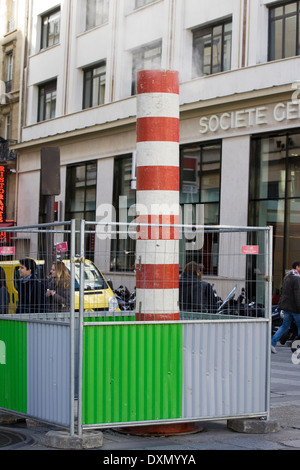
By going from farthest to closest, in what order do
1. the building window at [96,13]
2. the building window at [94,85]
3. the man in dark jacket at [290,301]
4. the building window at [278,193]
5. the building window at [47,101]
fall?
the building window at [47,101], the building window at [94,85], the building window at [96,13], the building window at [278,193], the man in dark jacket at [290,301]

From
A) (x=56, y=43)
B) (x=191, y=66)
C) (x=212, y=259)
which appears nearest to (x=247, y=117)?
(x=191, y=66)

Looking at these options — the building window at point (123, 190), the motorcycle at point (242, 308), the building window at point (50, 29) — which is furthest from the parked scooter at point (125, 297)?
the building window at point (50, 29)

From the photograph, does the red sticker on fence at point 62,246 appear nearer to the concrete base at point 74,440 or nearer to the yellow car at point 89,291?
the yellow car at point 89,291

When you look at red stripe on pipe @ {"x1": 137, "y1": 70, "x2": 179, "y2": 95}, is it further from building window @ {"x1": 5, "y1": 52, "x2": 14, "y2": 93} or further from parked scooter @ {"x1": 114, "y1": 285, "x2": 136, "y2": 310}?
building window @ {"x1": 5, "y1": 52, "x2": 14, "y2": 93}

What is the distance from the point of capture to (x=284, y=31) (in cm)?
2122

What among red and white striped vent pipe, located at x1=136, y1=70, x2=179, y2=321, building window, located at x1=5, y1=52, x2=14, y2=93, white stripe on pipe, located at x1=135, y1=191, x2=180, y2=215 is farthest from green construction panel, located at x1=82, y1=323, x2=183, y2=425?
building window, located at x1=5, y1=52, x2=14, y2=93

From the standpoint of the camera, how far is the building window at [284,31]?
2089cm

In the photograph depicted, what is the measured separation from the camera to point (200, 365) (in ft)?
24.2

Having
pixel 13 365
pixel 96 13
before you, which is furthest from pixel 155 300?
pixel 96 13

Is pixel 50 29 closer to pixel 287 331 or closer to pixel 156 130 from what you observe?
pixel 287 331

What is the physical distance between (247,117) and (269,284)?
14.5 meters

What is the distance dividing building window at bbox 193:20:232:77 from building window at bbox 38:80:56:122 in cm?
929

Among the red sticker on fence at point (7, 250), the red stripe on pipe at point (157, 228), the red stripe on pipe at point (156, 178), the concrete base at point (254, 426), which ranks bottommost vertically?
the concrete base at point (254, 426)

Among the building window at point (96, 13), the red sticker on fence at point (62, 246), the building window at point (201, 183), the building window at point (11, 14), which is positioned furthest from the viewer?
the building window at point (11, 14)
